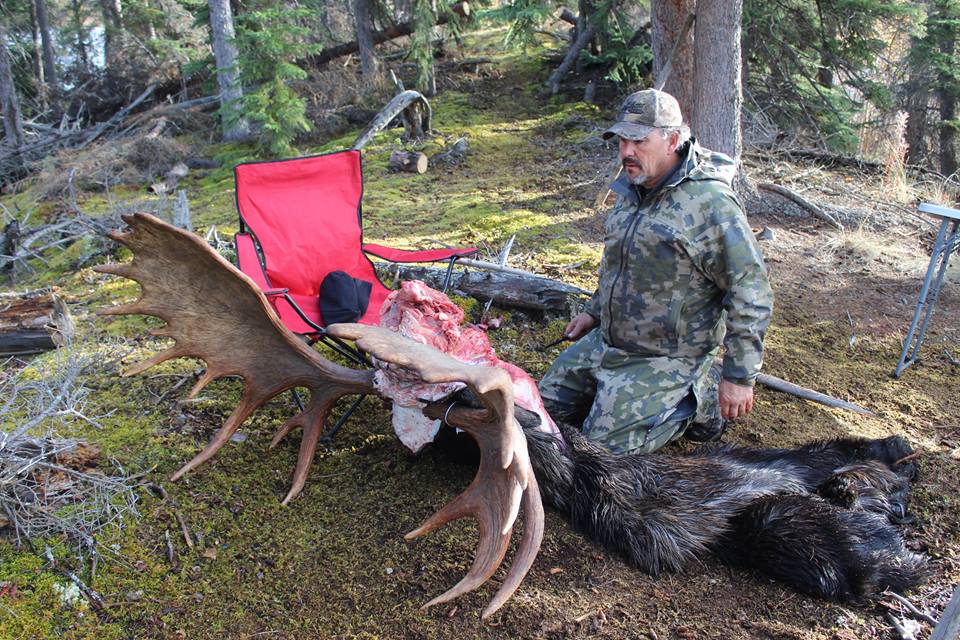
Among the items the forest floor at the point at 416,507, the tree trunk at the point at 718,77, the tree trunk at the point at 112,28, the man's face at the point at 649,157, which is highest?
the tree trunk at the point at 112,28

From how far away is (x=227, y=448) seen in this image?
319 centimetres

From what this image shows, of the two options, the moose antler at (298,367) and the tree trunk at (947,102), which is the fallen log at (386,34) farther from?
the moose antler at (298,367)

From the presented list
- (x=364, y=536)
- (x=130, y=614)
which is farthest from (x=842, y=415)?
(x=130, y=614)

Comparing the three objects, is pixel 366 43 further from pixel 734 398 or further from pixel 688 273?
pixel 734 398

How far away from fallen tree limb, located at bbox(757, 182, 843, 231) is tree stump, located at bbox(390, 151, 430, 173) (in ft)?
13.1

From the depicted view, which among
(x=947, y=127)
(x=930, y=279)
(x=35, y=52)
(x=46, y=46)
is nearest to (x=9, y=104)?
(x=35, y=52)

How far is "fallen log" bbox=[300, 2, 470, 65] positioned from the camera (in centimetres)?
1208

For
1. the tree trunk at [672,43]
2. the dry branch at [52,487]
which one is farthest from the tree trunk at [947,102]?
the dry branch at [52,487]

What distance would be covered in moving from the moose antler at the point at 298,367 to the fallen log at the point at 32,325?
197 centimetres

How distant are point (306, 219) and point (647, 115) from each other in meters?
2.31

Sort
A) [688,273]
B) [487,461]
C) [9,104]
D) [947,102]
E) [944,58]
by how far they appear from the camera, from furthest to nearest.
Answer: [947,102], [9,104], [944,58], [688,273], [487,461]

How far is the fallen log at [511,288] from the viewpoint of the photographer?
4449 mm

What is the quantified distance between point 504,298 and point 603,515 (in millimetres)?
2120

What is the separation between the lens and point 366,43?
1177cm
